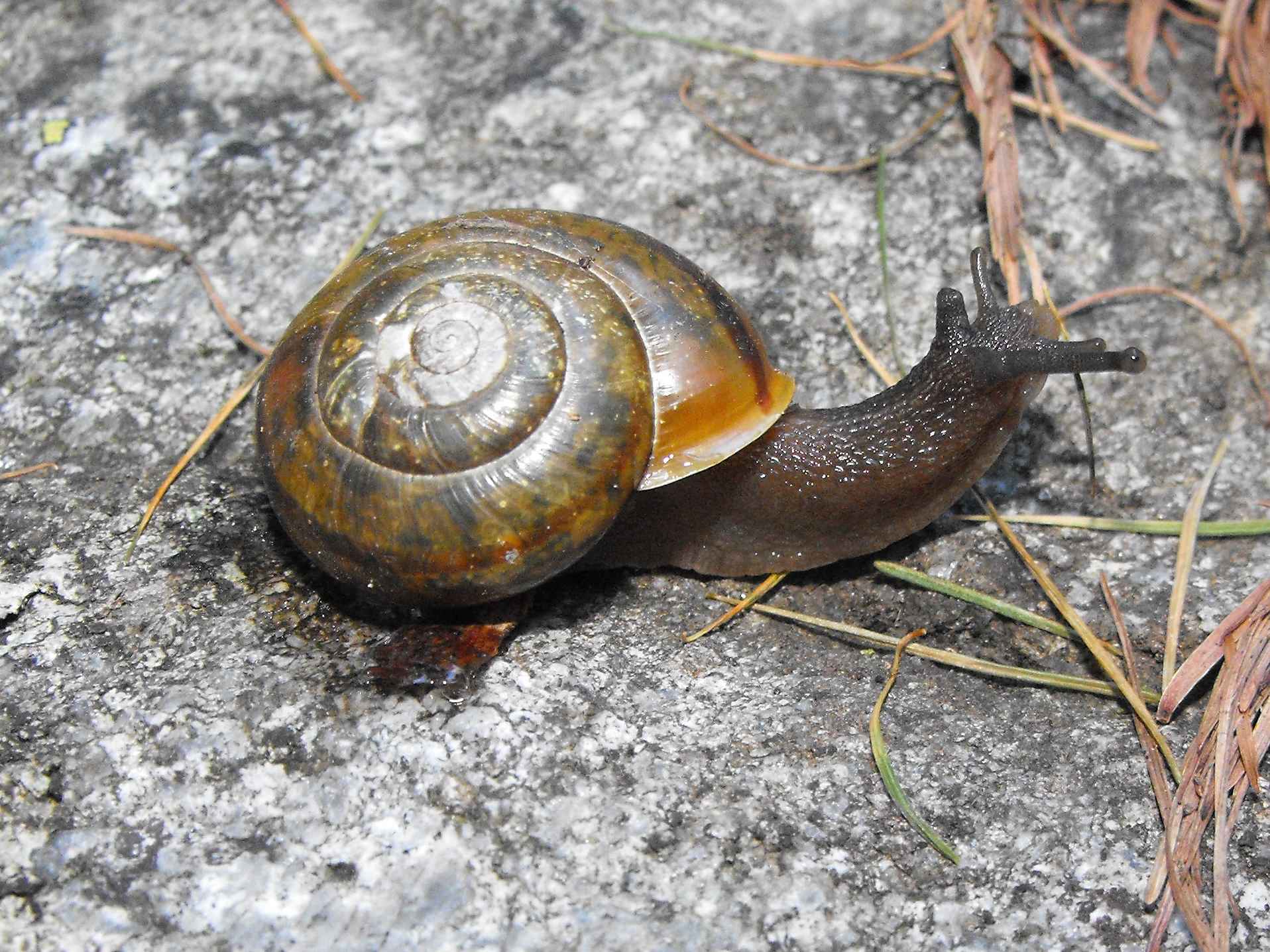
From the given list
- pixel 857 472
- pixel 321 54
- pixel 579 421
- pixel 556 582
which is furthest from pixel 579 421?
pixel 321 54

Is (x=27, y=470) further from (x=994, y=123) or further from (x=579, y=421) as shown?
(x=994, y=123)

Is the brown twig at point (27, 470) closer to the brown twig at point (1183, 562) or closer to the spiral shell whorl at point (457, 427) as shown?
the spiral shell whorl at point (457, 427)

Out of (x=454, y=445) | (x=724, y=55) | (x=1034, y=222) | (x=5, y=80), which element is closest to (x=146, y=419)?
(x=454, y=445)

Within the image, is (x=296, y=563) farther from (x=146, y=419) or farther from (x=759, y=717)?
(x=759, y=717)

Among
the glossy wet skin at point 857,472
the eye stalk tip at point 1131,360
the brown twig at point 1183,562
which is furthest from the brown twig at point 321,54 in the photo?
the brown twig at point 1183,562

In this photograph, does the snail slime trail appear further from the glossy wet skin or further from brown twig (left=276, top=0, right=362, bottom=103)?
brown twig (left=276, top=0, right=362, bottom=103)

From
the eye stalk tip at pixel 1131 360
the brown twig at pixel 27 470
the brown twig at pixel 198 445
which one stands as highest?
the eye stalk tip at pixel 1131 360

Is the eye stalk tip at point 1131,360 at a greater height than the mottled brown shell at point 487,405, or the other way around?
the eye stalk tip at point 1131,360
